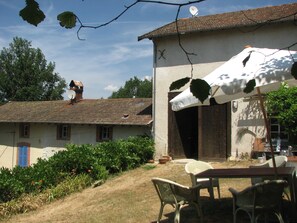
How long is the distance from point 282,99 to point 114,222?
7467 millimetres

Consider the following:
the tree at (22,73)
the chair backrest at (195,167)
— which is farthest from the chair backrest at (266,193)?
the tree at (22,73)

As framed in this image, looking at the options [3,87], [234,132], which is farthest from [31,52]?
[234,132]

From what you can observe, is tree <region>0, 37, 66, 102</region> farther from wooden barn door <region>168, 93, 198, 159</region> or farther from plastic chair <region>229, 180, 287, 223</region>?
plastic chair <region>229, 180, 287, 223</region>

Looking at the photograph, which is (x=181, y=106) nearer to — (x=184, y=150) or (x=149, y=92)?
(x=184, y=150)

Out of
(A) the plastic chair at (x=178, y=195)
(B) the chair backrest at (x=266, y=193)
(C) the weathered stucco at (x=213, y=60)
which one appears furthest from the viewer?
(C) the weathered stucco at (x=213, y=60)

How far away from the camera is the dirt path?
22.8ft

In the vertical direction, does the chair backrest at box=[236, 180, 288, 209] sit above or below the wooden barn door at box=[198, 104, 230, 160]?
below

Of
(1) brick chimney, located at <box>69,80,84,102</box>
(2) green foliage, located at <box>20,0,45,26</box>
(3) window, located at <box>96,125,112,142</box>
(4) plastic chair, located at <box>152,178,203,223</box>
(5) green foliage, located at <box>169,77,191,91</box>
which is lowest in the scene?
(4) plastic chair, located at <box>152,178,203,223</box>

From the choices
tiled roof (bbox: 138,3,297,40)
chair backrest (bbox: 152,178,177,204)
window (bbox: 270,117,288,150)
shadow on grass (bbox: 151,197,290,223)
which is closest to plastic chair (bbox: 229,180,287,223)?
shadow on grass (bbox: 151,197,290,223)

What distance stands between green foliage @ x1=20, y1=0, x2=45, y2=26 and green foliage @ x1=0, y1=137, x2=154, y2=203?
344 inches

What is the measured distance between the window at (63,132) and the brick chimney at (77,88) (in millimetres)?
3337

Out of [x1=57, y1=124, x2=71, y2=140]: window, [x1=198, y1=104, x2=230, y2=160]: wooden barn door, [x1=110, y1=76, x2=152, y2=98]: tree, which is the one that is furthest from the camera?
[x1=110, y1=76, x2=152, y2=98]: tree

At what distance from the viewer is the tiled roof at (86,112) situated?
17.2m

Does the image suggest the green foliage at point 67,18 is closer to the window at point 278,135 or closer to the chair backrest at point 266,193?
the chair backrest at point 266,193
